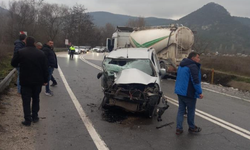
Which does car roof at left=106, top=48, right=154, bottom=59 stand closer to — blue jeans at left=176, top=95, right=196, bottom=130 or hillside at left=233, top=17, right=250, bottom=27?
blue jeans at left=176, top=95, right=196, bottom=130

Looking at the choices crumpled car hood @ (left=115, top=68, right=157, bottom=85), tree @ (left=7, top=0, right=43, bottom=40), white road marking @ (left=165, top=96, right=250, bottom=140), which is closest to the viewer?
white road marking @ (left=165, top=96, right=250, bottom=140)

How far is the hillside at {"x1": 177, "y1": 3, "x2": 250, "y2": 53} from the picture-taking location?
99537 millimetres

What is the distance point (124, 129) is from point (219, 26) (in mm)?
133253

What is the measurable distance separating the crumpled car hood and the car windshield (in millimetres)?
382

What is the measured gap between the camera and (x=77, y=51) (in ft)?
134

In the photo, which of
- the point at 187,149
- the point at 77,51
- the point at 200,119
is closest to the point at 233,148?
the point at 187,149

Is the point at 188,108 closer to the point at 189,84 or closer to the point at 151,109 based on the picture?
the point at 189,84

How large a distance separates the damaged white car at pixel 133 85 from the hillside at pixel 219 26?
8769 cm

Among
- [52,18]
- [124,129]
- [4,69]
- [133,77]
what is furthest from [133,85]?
[52,18]

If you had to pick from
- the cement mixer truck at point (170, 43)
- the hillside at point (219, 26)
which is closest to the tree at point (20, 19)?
the cement mixer truck at point (170, 43)

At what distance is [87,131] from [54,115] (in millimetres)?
1373

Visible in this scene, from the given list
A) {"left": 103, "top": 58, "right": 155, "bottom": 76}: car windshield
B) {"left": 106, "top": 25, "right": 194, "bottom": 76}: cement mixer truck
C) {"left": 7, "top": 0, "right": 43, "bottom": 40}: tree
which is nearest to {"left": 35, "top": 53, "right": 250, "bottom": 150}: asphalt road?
{"left": 103, "top": 58, "right": 155, "bottom": 76}: car windshield

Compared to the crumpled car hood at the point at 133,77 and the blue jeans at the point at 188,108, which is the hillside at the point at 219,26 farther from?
the blue jeans at the point at 188,108

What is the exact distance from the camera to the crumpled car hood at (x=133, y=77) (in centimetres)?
574
